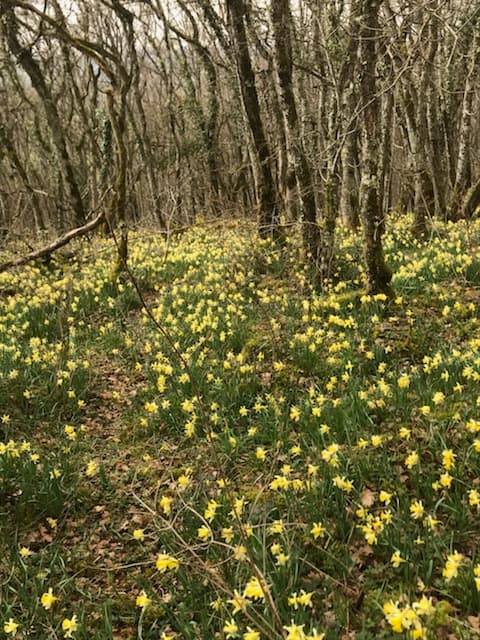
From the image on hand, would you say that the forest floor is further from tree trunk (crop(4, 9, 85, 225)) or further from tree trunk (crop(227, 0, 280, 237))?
tree trunk (crop(4, 9, 85, 225))

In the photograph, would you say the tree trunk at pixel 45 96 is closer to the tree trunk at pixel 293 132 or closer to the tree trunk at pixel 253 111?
the tree trunk at pixel 253 111

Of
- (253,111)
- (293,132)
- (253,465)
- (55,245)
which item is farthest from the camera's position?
(253,111)

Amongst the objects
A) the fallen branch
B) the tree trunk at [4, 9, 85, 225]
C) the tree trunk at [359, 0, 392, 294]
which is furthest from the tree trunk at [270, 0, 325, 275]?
the tree trunk at [4, 9, 85, 225]

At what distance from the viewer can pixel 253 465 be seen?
163 inches

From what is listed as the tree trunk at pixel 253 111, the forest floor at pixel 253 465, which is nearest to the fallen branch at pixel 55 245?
the forest floor at pixel 253 465

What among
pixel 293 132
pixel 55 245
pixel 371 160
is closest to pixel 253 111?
pixel 293 132

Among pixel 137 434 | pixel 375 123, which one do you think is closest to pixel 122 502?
pixel 137 434

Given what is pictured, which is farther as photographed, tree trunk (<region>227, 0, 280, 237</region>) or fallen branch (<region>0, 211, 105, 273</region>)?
tree trunk (<region>227, 0, 280, 237</region>)

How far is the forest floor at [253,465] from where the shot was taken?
2793 millimetres

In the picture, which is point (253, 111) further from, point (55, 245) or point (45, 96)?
point (45, 96)

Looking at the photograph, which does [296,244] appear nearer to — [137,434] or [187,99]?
[137,434]

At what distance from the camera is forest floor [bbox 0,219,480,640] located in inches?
110

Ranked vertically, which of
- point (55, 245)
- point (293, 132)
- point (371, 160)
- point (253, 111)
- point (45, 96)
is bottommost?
point (55, 245)

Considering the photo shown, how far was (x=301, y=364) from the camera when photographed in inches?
207
